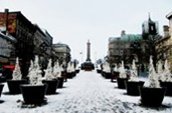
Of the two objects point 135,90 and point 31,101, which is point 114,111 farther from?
point 135,90

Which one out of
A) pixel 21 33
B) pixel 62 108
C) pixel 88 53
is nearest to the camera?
pixel 62 108

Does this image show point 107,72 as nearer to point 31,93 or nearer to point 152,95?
point 152,95

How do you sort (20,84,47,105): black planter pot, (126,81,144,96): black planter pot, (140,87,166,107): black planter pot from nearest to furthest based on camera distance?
(140,87,166,107): black planter pot → (20,84,47,105): black planter pot → (126,81,144,96): black planter pot

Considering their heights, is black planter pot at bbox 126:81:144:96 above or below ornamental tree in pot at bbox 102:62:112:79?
below

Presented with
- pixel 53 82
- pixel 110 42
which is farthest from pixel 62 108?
pixel 110 42

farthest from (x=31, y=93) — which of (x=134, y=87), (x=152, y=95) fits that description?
(x=134, y=87)

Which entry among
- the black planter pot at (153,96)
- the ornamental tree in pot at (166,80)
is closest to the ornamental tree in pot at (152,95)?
the black planter pot at (153,96)

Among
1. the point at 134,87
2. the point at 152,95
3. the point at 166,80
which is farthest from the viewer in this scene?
the point at 166,80

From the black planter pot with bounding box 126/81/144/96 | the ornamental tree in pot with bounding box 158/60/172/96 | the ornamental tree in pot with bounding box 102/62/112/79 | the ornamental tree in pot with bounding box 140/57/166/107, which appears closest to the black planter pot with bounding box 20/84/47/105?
the ornamental tree in pot with bounding box 140/57/166/107

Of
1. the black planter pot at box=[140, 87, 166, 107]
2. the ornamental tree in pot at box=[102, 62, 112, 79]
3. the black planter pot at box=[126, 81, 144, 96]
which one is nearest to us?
the black planter pot at box=[140, 87, 166, 107]

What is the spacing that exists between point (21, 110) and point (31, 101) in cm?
152

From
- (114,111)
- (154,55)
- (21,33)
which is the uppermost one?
(21,33)

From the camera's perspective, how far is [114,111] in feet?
37.9

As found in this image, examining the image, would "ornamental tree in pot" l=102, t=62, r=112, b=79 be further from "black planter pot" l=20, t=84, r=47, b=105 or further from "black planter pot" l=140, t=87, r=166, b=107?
"black planter pot" l=20, t=84, r=47, b=105
